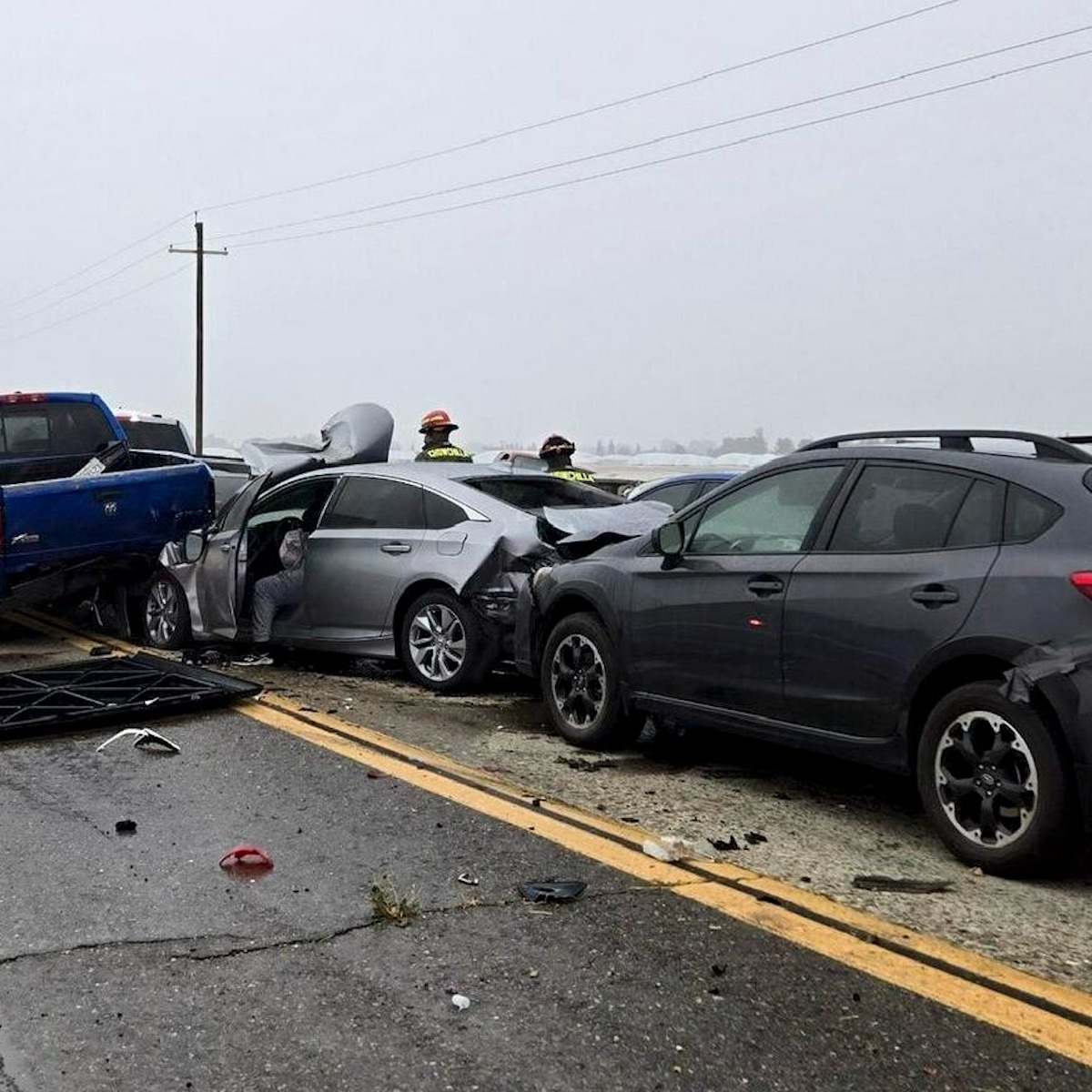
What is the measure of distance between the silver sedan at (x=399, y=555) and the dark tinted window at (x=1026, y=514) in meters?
2.99

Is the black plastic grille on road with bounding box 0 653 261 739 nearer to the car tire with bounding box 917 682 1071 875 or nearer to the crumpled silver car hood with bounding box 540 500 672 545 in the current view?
the crumpled silver car hood with bounding box 540 500 672 545

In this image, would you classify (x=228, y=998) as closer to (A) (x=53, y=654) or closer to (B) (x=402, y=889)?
(B) (x=402, y=889)

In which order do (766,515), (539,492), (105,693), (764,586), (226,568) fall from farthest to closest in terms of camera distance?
(226,568) < (539,492) < (105,693) < (766,515) < (764,586)

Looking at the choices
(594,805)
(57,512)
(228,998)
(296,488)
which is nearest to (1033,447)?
(594,805)

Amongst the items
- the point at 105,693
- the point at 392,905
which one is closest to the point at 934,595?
the point at 392,905

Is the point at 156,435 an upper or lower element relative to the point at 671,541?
upper

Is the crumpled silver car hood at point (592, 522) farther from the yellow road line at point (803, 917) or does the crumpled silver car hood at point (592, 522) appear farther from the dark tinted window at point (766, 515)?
the yellow road line at point (803, 917)

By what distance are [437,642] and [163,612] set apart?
2877 mm

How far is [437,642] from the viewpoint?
26.4ft

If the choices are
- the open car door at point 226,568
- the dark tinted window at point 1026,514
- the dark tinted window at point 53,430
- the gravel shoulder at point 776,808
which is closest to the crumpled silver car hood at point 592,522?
the gravel shoulder at point 776,808

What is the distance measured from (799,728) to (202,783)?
2612 millimetres

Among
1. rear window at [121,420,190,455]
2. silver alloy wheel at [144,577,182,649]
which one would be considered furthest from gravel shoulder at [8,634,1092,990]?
rear window at [121,420,190,455]

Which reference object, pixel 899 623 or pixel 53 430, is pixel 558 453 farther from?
pixel 899 623

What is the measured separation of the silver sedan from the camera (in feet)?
25.6
